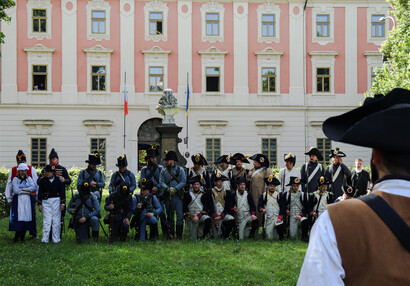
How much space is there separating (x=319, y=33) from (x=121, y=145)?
14.7 meters

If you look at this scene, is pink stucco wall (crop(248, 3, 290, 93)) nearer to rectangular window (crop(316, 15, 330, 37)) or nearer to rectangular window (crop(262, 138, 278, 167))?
rectangular window (crop(316, 15, 330, 37))

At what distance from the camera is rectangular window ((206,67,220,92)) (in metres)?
33.2

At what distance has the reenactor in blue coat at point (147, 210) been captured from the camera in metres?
12.0

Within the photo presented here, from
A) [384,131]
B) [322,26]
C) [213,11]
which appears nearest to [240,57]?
[213,11]

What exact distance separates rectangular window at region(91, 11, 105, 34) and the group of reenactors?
70.2ft

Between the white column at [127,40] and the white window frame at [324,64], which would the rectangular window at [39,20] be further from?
the white window frame at [324,64]

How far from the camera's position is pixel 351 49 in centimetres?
3378

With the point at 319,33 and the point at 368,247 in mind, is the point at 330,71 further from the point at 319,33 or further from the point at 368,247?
the point at 368,247

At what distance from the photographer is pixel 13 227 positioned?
1199 cm

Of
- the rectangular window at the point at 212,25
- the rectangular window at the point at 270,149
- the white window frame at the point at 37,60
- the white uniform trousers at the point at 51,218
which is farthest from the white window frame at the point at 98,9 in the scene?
the white uniform trousers at the point at 51,218

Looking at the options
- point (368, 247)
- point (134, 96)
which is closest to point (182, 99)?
point (134, 96)

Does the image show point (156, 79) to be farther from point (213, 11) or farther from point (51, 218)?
point (51, 218)

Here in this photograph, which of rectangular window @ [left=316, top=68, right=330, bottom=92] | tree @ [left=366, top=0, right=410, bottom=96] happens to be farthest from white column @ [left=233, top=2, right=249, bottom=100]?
tree @ [left=366, top=0, right=410, bottom=96]

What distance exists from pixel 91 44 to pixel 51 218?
2261 cm
